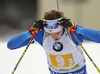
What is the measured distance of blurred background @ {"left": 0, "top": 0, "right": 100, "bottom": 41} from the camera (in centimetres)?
610

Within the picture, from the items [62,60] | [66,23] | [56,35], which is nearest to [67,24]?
[66,23]

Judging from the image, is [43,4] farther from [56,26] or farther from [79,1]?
[56,26]

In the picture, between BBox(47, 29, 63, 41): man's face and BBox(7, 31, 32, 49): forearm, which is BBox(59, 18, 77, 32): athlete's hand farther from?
BBox(7, 31, 32, 49): forearm

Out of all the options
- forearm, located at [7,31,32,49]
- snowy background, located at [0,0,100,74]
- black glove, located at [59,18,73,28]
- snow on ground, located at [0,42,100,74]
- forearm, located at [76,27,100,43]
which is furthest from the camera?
snowy background, located at [0,0,100,74]

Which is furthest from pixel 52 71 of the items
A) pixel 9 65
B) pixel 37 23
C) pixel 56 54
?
pixel 9 65

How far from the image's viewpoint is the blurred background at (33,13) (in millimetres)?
6098

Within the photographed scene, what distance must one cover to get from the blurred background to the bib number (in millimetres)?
4244

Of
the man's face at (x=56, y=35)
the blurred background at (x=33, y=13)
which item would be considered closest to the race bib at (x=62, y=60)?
the man's face at (x=56, y=35)

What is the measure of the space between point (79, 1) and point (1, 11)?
348 centimetres

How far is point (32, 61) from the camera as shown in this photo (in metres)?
4.07

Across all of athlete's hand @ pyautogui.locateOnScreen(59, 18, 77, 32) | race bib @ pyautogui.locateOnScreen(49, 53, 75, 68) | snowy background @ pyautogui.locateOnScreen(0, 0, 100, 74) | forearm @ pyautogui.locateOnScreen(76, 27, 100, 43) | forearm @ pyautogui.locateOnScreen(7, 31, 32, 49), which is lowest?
snowy background @ pyautogui.locateOnScreen(0, 0, 100, 74)

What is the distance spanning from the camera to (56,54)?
6.26 feet

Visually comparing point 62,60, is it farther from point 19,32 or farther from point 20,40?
point 19,32

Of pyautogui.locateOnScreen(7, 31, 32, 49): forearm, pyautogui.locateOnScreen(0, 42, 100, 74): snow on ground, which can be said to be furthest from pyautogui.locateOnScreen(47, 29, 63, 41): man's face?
pyautogui.locateOnScreen(0, 42, 100, 74): snow on ground
